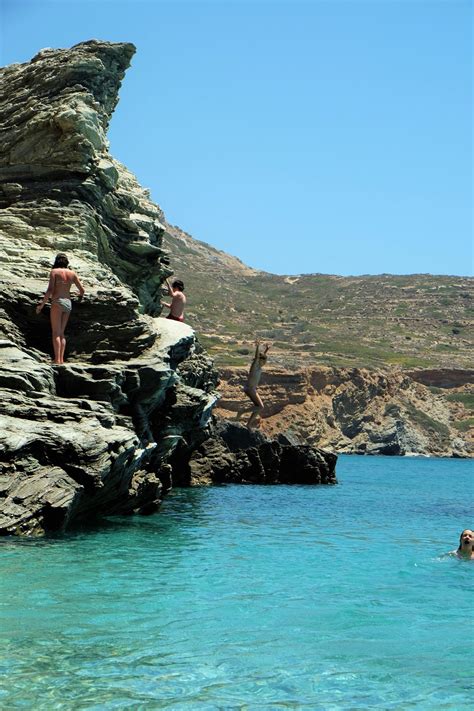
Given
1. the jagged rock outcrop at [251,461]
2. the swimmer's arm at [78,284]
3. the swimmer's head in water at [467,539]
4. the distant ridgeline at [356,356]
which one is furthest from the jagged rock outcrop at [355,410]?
the swimmer's head in water at [467,539]

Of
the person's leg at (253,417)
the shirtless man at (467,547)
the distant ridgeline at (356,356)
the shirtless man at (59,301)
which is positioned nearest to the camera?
the shirtless man at (467,547)

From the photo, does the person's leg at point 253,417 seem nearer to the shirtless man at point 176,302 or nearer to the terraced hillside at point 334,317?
the shirtless man at point 176,302

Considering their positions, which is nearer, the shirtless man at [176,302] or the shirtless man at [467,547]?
the shirtless man at [467,547]

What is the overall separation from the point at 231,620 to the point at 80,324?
9772 mm

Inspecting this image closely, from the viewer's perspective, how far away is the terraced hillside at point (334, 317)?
350ft

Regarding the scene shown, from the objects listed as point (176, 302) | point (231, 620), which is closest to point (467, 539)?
point (231, 620)

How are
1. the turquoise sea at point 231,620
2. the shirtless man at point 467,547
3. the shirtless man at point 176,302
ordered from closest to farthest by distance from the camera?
the turquoise sea at point 231,620 → the shirtless man at point 467,547 → the shirtless man at point 176,302

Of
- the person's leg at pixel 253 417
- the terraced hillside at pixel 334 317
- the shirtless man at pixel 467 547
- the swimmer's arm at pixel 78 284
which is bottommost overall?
the shirtless man at pixel 467 547

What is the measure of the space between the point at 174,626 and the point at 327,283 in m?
159

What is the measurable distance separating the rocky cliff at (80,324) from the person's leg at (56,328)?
0.36 meters

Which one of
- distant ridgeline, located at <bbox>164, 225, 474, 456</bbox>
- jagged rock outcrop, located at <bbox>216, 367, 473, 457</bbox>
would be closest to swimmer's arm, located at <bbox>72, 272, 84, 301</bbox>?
jagged rock outcrop, located at <bbox>216, 367, 473, 457</bbox>

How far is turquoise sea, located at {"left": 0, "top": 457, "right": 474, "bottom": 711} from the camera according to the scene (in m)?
8.38

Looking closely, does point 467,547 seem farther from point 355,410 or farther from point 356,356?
point 356,356

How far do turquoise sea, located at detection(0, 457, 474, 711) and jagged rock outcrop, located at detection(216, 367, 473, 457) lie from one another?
208 ft
